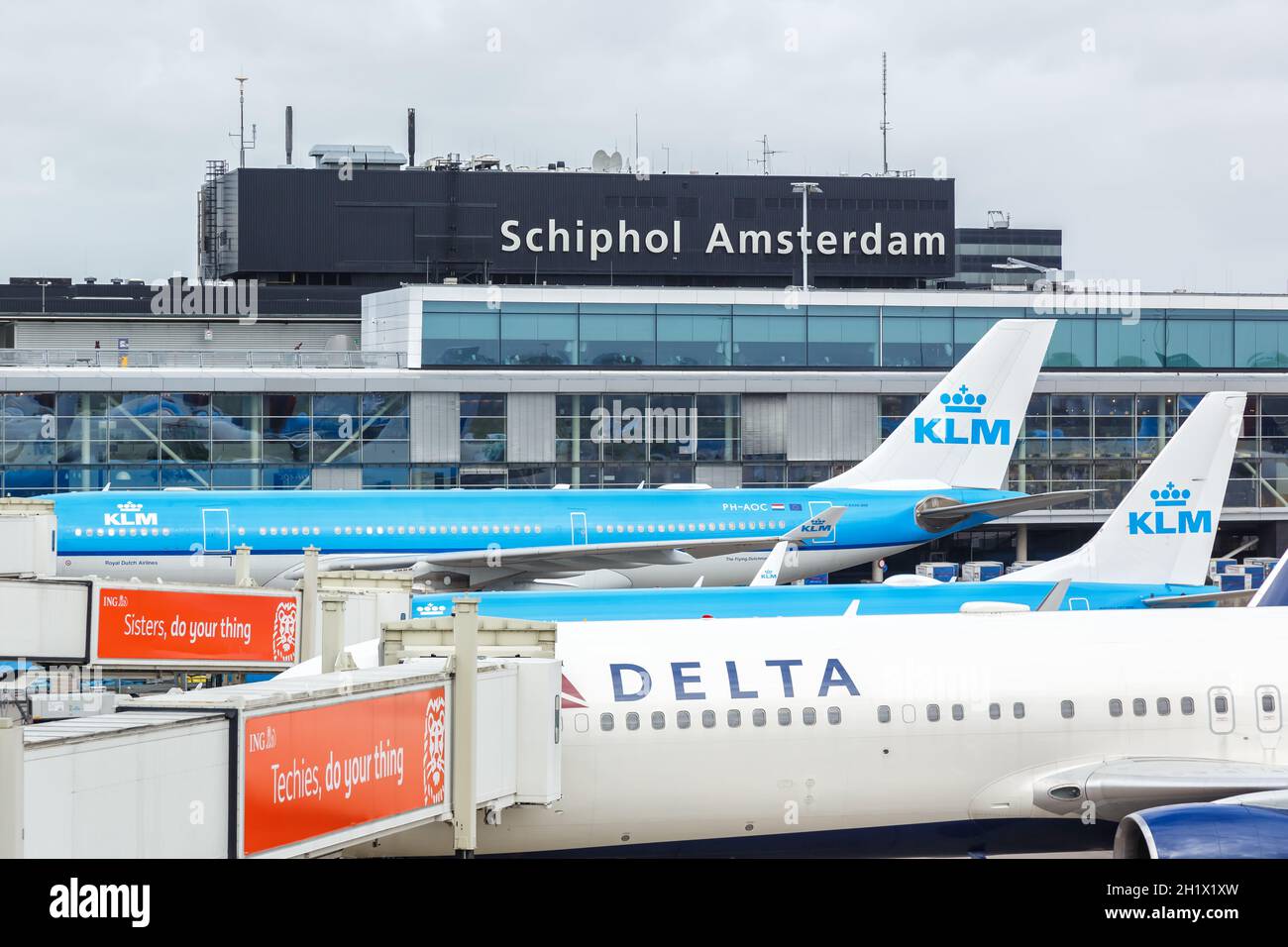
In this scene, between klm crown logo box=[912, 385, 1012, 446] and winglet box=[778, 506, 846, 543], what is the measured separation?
562 cm

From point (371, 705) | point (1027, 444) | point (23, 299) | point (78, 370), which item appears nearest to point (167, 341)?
point (23, 299)

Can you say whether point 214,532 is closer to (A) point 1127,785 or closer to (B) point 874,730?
(B) point 874,730

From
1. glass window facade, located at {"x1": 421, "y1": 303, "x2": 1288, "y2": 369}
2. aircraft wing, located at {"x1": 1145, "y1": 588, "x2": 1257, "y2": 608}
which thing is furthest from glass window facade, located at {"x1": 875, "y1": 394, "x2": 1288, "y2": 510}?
aircraft wing, located at {"x1": 1145, "y1": 588, "x2": 1257, "y2": 608}

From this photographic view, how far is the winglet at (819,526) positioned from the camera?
5225cm

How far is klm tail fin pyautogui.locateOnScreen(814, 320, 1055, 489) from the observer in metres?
57.2

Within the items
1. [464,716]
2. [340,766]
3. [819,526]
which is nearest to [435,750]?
[464,716]

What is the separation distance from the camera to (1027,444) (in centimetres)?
7431

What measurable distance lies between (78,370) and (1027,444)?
4063 cm

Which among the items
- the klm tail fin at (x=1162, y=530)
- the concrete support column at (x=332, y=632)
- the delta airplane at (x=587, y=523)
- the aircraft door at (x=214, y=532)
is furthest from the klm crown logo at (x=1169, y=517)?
the concrete support column at (x=332, y=632)

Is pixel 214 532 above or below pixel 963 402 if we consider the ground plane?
below

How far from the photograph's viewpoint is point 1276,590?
28.6 m

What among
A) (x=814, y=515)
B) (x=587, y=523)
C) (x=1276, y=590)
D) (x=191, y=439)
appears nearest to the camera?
(x=1276, y=590)

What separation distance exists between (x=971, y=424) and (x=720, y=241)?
60.0m

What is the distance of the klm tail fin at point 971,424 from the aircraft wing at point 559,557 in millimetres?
5630
